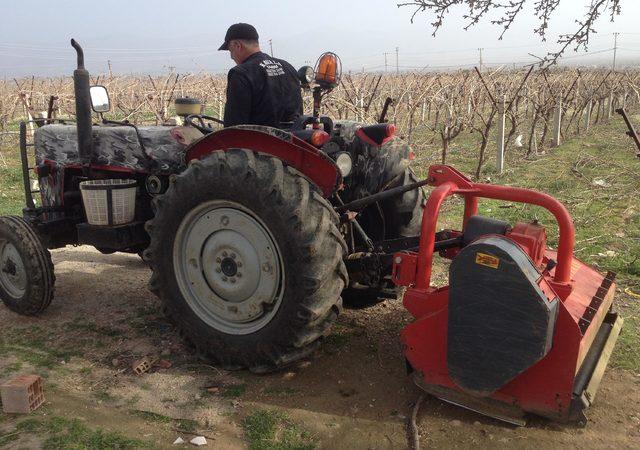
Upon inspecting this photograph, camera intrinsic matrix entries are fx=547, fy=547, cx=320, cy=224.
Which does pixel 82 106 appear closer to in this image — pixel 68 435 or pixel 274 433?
pixel 68 435

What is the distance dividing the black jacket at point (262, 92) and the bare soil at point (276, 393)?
5.13 feet

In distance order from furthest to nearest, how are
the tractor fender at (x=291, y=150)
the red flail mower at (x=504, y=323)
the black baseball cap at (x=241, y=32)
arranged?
1. the black baseball cap at (x=241, y=32)
2. the tractor fender at (x=291, y=150)
3. the red flail mower at (x=504, y=323)

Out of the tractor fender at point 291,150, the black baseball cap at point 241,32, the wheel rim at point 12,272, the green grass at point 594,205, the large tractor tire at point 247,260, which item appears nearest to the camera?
the large tractor tire at point 247,260

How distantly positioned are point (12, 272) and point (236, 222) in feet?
7.30

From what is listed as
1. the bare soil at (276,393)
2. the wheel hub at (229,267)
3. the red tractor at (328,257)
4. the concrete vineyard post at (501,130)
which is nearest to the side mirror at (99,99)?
the red tractor at (328,257)

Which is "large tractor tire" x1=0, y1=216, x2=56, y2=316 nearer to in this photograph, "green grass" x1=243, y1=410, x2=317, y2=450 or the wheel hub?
the wheel hub

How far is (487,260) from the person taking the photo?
2.52 m

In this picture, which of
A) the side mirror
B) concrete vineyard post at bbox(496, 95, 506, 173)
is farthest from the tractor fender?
concrete vineyard post at bbox(496, 95, 506, 173)

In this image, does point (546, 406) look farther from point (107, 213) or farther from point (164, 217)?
point (107, 213)

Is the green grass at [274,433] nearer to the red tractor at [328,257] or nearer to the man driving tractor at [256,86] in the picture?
the red tractor at [328,257]

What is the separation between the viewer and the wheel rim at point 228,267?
311 centimetres

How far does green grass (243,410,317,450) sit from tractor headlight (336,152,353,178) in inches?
56.3

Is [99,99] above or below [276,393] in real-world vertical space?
above

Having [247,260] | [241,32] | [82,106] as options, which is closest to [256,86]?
[241,32]
